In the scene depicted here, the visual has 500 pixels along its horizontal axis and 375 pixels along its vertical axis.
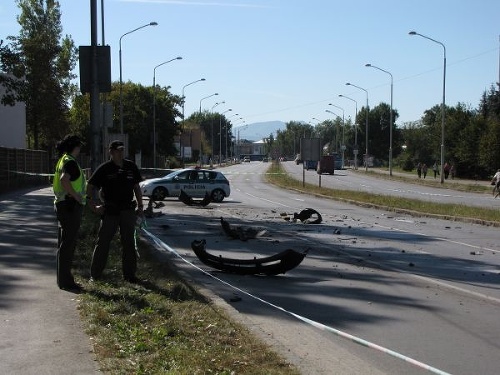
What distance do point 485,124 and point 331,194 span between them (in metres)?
31.1

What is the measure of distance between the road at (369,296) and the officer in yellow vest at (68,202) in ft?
6.04

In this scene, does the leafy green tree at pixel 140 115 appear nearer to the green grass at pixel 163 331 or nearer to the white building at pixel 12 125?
the white building at pixel 12 125

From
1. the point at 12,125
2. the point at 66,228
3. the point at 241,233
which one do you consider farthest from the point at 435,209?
the point at 12,125

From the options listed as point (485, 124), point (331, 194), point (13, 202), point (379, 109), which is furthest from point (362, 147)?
point (13, 202)

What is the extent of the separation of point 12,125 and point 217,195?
1139 inches

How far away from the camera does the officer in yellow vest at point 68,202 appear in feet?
27.2

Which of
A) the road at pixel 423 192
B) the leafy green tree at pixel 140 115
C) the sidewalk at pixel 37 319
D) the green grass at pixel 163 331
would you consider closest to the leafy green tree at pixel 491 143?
the road at pixel 423 192

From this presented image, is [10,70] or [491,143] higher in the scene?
[10,70]

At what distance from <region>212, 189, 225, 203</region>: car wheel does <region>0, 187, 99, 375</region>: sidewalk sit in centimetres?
1831

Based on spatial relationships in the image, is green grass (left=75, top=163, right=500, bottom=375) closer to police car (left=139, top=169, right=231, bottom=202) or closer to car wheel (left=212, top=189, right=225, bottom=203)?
police car (left=139, top=169, right=231, bottom=202)

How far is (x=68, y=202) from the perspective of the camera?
8.36 m

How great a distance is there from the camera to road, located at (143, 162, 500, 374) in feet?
20.5

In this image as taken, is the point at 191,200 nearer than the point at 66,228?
No

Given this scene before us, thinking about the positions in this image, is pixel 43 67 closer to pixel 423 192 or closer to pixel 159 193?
pixel 159 193
